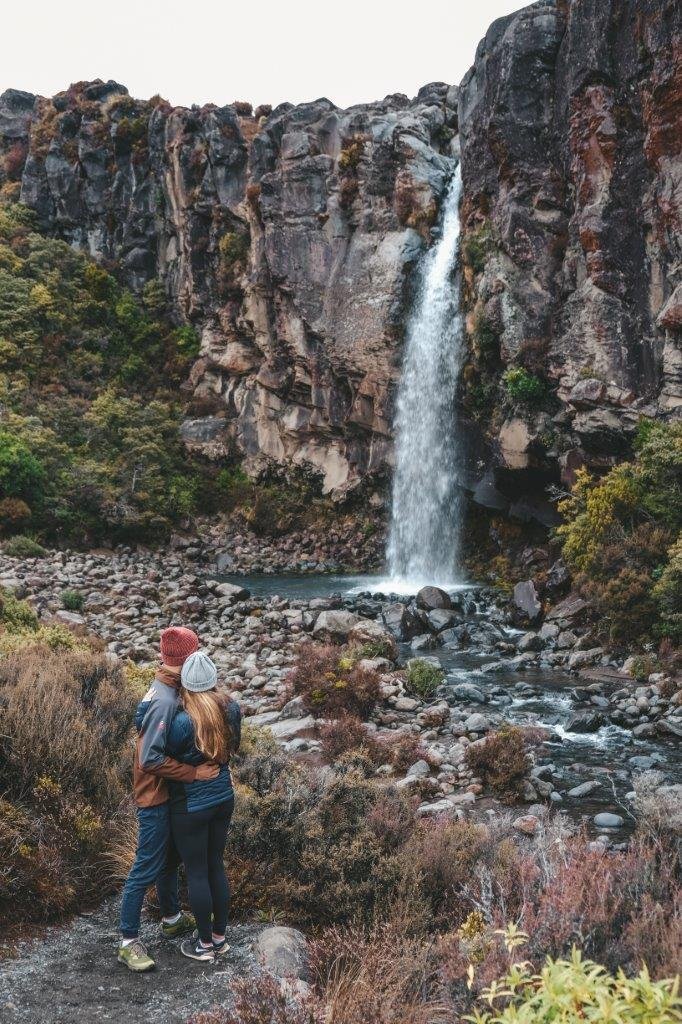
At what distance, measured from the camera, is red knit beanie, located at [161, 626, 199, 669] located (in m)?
4.66

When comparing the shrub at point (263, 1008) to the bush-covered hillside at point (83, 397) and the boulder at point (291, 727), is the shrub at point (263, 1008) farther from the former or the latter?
the bush-covered hillside at point (83, 397)

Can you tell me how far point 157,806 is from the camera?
451cm

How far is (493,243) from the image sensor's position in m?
23.7

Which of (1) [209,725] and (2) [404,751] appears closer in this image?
(1) [209,725]

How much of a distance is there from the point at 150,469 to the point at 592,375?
67.9 feet

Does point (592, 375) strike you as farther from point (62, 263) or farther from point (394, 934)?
point (62, 263)

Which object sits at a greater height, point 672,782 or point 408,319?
point 408,319

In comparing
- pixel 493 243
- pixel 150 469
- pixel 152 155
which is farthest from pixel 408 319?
pixel 152 155

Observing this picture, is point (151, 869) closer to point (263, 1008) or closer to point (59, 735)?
point (263, 1008)

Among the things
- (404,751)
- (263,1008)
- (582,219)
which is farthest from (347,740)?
(582,219)

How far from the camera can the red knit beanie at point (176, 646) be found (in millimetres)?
4660

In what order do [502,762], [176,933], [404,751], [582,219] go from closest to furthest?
[176,933]
[502,762]
[404,751]
[582,219]

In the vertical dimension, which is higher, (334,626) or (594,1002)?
(594,1002)

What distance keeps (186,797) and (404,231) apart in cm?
2804
